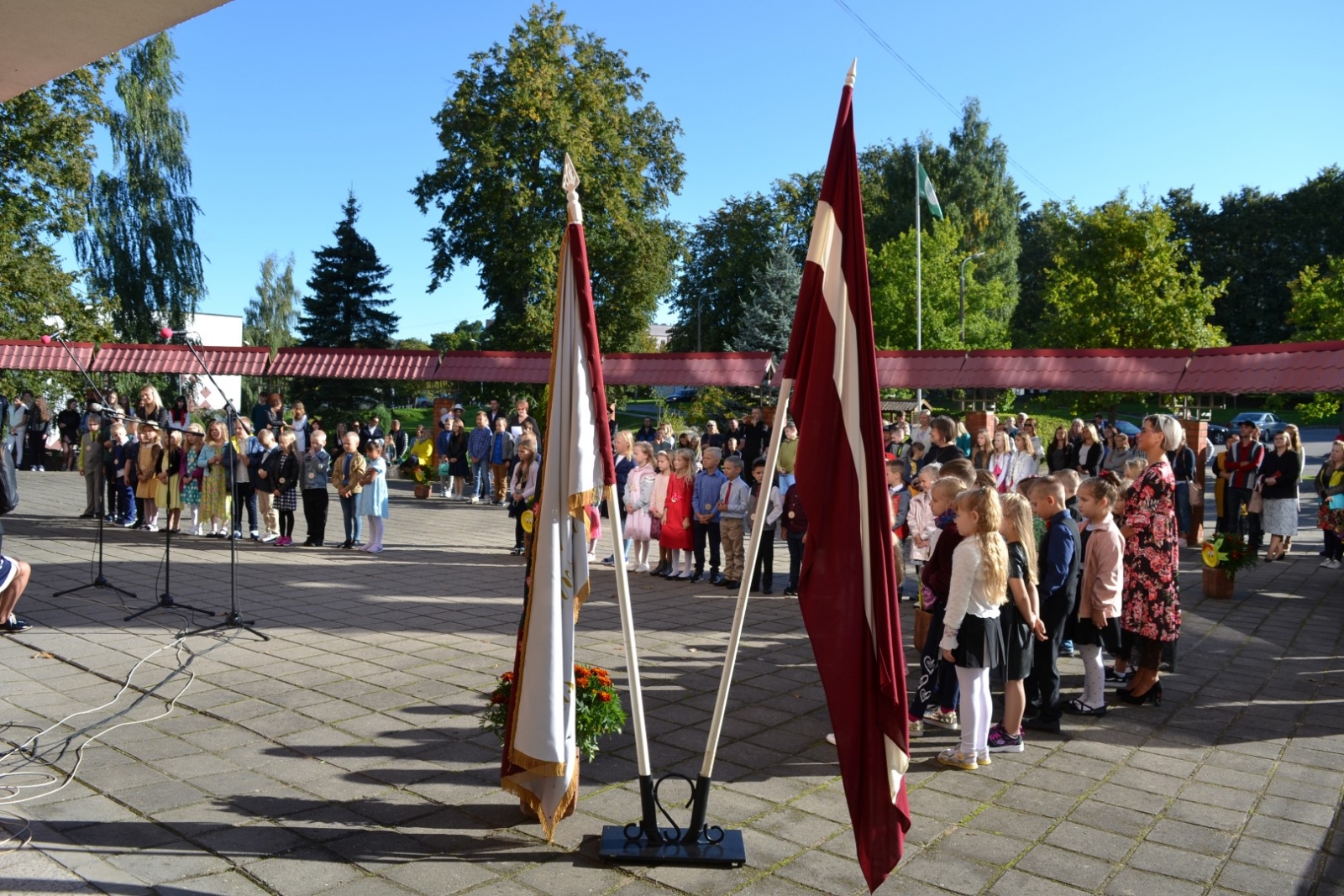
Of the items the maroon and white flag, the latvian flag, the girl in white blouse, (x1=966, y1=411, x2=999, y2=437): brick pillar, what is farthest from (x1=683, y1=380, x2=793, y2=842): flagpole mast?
(x1=966, y1=411, x2=999, y2=437): brick pillar

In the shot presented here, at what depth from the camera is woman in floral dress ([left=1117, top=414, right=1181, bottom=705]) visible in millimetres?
7359

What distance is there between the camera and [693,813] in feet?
15.1

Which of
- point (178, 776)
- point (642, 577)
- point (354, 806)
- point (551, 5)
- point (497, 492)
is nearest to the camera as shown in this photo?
point (354, 806)

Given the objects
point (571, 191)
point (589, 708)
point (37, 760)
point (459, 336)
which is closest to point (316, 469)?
point (37, 760)

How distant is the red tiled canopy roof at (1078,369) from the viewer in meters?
18.8

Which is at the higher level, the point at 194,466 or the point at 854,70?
the point at 854,70

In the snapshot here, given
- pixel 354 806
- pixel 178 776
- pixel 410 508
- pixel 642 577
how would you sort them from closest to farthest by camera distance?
1. pixel 354 806
2. pixel 178 776
3. pixel 642 577
4. pixel 410 508

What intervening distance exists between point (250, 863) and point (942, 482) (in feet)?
16.8

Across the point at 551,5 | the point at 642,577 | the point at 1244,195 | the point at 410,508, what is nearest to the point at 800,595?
the point at 642,577

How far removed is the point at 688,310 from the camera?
2491 inches

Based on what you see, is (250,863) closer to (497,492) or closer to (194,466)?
(194,466)

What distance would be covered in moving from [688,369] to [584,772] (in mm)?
17724

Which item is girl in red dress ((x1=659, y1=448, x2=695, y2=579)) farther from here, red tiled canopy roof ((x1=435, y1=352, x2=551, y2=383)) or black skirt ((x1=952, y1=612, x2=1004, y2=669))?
red tiled canopy roof ((x1=435, y1=352, x2=551, y2=383))

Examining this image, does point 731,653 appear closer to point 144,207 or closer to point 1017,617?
point 1017,617
